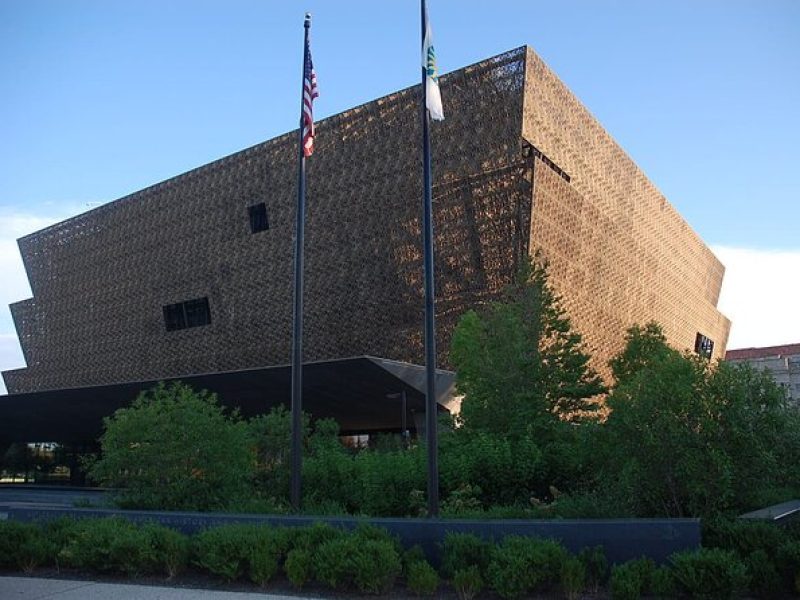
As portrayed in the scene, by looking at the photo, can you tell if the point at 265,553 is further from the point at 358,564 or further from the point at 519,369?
the point at 519,369

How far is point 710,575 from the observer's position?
9586 millimetres

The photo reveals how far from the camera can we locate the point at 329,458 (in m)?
22.0

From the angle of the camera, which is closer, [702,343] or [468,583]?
[468,583]

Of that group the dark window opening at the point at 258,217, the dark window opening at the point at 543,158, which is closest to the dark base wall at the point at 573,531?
the dark window opening at the point at 543,158

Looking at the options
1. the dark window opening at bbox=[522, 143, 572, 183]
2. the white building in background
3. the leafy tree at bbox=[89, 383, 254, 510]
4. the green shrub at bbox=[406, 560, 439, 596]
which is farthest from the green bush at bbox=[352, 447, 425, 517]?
the white building in background

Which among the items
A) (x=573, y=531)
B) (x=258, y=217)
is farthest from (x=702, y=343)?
(x=573, y=531)

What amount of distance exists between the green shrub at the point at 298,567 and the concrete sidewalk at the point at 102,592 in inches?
15.8

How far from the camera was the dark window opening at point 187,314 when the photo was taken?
53.7 meters

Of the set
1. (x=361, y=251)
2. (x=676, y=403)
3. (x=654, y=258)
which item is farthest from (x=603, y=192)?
(x=676, y=403)

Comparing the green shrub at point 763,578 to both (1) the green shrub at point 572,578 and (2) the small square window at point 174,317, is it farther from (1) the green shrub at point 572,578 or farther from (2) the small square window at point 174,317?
(2) the small square window at point 174,317

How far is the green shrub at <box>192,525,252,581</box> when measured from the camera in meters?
11.4

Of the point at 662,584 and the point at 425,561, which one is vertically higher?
the point at 425,561

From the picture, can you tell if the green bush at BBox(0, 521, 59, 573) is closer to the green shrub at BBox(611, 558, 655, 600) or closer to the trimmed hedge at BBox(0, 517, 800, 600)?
the trimmed hedge at BBox(0, 517, 800, 600)

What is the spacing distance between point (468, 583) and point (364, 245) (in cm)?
3519
